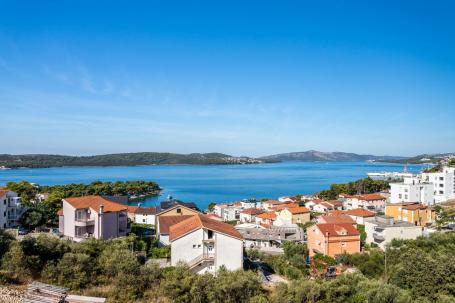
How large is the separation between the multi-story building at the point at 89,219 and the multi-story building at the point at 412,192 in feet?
107

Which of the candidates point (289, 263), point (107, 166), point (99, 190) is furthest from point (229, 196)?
point (107, 166)

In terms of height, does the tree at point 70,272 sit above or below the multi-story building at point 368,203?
above

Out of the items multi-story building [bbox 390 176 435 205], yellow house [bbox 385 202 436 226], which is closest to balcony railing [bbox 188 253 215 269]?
yellow house [bbox 385 202 436 226]

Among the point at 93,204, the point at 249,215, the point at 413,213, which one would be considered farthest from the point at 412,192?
the point at 93,204

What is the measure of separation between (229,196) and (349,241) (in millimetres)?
44653

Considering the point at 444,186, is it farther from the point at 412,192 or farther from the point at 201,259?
the point at 201,259

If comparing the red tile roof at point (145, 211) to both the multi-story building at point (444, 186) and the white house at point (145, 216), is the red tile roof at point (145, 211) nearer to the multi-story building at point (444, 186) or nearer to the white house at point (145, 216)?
the white house at point (145, 216)

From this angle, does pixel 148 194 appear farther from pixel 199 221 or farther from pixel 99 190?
pixel 199 221

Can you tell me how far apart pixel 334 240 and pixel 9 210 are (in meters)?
21.4

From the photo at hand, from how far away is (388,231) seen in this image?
2344 cm

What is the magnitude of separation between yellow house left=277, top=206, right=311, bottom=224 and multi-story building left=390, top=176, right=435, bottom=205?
47.0 feet

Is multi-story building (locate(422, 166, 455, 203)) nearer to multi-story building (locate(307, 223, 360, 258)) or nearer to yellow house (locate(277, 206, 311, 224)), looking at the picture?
yellow house (locate(277, 206, 311, 224))

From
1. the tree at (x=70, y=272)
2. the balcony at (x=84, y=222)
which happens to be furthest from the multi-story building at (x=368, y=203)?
the tree at (x=70, y=272)

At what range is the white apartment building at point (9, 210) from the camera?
24.8 metres
